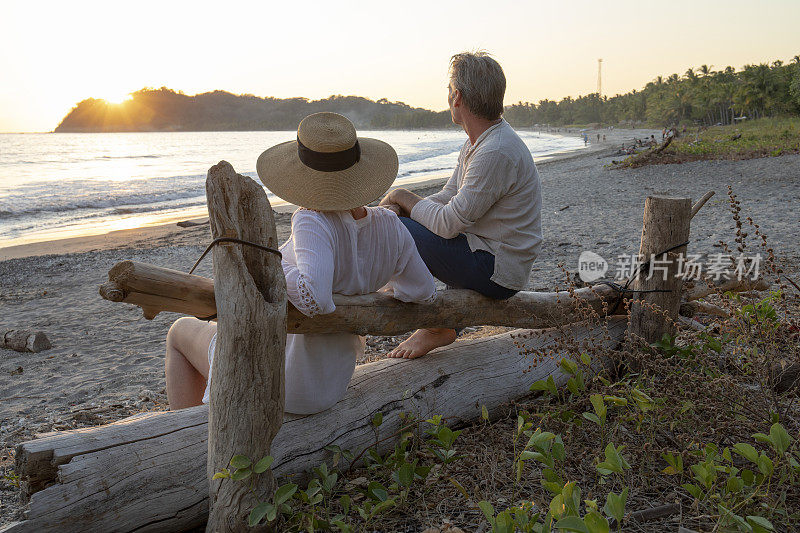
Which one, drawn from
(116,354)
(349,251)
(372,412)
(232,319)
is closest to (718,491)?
(372,412)

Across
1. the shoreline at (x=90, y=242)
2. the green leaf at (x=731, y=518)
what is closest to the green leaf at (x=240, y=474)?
the green leaf at (x=731, y=518)

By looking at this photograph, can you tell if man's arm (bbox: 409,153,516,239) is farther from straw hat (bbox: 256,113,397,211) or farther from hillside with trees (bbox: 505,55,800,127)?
hillside with trees (bbox: 505,55,800,127)

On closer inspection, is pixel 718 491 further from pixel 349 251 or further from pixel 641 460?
pixel 349 251

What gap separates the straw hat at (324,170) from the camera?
8.04 ft

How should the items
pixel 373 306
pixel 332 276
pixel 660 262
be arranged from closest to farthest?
pixel 332 276, pixel 373 306, pixel 660 262

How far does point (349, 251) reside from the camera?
2623 millimetres

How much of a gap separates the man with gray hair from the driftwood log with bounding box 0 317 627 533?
283 mm

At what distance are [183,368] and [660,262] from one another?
115 inches

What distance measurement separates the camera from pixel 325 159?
97.4 inches

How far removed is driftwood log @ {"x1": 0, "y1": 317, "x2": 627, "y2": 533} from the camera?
2.10 metres

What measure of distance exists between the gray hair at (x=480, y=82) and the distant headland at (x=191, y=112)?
12344cm

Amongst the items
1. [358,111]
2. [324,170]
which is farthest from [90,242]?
[358,111]

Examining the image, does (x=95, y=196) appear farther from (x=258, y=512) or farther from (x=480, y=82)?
(x=258, y=512)

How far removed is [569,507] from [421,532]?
686 millimetres
